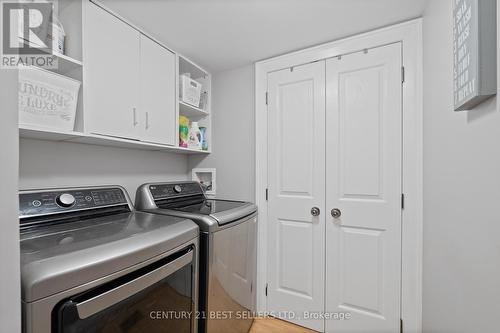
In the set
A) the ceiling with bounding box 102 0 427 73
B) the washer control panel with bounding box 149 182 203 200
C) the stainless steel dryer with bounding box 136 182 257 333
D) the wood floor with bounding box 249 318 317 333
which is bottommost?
the wood floor with bounding box 249 318 317 333

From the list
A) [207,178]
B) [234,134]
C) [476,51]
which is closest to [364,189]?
[476,51]

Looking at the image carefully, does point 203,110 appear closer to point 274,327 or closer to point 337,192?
point 337,192

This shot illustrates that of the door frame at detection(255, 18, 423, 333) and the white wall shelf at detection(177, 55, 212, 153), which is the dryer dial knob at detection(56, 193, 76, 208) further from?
the door frame at detection(255, 18, 423, 333)

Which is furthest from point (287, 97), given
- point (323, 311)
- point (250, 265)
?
point (323, 311)

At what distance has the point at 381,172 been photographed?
153 centimetres

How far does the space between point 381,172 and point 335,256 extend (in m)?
0.69

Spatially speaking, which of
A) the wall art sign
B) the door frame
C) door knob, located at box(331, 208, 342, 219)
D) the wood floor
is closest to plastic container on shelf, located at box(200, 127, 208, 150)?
door knob, located at box(331, 208, 342, 219)

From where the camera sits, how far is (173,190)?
174 centimetres

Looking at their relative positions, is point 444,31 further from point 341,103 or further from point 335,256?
point 335,256

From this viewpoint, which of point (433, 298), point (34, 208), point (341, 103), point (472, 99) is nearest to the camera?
point (472, 99)

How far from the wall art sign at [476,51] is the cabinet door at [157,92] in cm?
161

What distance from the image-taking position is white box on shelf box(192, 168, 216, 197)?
216cm

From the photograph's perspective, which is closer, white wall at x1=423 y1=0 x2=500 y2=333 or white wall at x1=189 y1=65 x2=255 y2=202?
white wall at x1=423 y1=0 x2=500 y2=333

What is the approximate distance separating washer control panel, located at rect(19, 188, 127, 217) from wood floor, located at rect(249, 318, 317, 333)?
4.56ft
